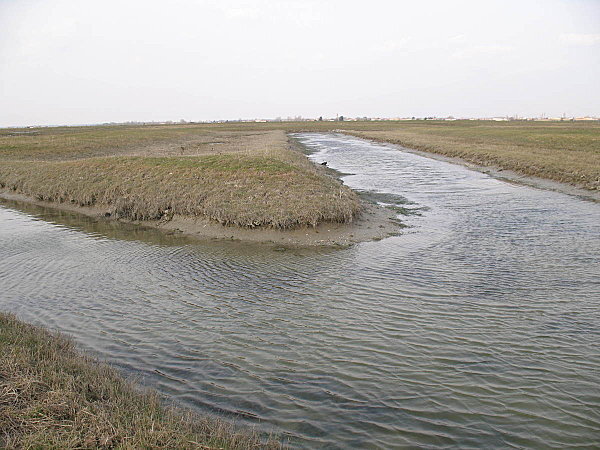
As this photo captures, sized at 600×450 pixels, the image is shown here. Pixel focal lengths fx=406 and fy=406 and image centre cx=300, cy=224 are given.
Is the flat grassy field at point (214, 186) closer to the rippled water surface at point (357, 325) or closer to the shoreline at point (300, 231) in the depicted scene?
the shoreline at point (300, 231)

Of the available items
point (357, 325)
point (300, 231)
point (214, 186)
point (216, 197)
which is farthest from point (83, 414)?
point (214, 186)

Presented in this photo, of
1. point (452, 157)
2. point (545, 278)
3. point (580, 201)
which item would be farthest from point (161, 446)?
point (452, 157)

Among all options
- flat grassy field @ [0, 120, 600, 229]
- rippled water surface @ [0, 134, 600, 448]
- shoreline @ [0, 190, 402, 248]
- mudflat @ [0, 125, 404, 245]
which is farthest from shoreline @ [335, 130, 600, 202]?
mudflat @ [0, 125, 404, 245]

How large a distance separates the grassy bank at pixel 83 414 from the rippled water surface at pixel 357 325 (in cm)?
97

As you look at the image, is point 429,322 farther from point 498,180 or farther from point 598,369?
point 498,180

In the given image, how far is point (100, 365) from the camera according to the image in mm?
7523

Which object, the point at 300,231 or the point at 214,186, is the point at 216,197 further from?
the point at 300,231

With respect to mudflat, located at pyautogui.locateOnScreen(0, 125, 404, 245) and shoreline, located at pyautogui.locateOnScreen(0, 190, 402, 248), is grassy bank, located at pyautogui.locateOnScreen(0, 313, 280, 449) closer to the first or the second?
shoreline, located at pyautogui.locateOnScreen(0, 190, 402, 248)

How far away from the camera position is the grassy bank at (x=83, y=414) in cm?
493

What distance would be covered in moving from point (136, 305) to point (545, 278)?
12.0 meters

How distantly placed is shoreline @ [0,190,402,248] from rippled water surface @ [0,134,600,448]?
0.95m

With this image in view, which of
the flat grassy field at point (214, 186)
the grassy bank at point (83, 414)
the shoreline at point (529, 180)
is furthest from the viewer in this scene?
the shoreline at point (529, 180)

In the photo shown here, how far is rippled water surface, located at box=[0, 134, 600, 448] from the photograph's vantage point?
6570 mm

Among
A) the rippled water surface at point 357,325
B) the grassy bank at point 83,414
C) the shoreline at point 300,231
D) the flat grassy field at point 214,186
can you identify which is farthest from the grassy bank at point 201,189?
the grassy bank at point 83,414
